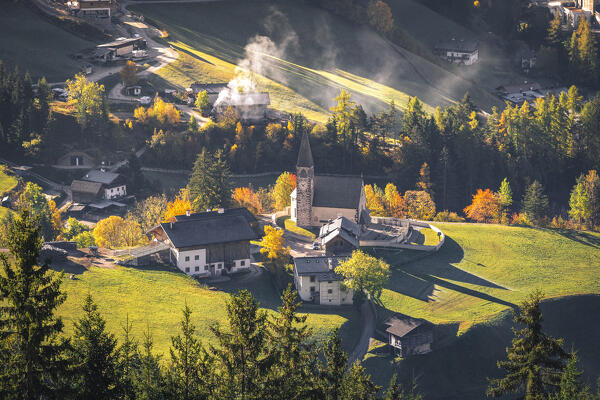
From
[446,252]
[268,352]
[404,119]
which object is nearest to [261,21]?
[404,119]

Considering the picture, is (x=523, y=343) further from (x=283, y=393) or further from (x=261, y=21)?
(x=261, y=21)

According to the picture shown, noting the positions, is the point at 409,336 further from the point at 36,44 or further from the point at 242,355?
the point at 36,44

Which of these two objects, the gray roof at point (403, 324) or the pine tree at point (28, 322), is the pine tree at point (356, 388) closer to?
the pine tree at point (28, 322)

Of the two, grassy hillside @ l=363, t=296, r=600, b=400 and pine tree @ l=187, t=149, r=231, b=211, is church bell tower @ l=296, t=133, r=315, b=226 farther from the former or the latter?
grassy hillside @ l=363, t=296, r=600, b=400

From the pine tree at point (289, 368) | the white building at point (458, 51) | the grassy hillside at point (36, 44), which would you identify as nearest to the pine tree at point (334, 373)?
the pine tree at point (289, 368)

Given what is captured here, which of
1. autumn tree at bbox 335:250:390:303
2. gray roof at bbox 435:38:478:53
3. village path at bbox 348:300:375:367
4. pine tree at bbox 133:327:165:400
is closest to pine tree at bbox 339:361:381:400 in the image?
pine tree at bbox 133:327:165:400
